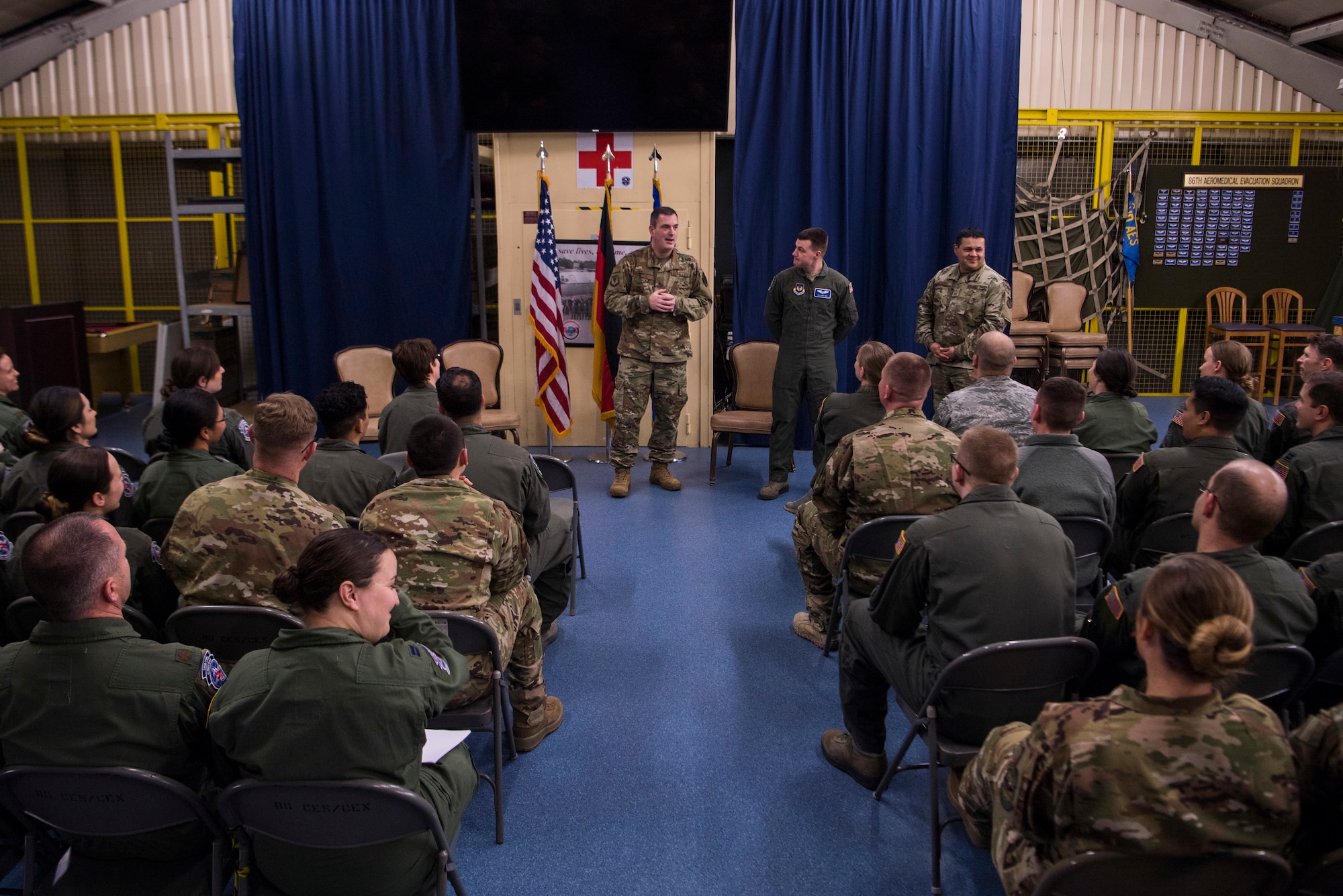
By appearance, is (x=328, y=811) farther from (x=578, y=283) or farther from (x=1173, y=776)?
(x=578, y=283)

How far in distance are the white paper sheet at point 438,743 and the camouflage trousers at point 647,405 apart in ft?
12.5

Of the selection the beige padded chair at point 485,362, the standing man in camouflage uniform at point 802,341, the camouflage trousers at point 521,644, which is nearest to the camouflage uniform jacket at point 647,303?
the standing man in camouflage uniform at point 802,341

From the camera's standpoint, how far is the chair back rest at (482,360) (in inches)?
257

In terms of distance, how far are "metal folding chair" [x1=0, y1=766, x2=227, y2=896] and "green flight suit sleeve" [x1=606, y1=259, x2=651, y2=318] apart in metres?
4.55

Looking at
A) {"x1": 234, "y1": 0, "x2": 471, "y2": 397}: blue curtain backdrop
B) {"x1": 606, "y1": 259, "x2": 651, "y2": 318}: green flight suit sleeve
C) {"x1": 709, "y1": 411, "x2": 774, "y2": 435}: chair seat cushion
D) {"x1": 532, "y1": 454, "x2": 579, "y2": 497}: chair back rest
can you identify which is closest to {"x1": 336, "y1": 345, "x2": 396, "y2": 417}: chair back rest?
{"x1": 234, "y1": 0, "x2": 471, "y2": 397}: blue curtain backdrop

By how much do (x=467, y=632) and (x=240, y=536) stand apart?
648 millimetres

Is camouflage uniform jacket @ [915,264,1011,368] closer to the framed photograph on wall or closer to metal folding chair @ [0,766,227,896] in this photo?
the framed photograph on wall

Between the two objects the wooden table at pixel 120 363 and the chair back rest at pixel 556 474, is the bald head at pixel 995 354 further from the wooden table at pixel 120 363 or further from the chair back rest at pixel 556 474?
the wooden table at pixel 120 363

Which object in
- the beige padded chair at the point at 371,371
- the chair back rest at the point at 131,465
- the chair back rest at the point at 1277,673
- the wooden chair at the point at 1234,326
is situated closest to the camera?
the chair back rest at the point at 1277,673

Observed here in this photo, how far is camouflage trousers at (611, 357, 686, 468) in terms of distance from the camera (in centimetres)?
614

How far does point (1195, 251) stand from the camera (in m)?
9.21

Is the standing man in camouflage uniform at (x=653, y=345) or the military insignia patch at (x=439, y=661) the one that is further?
the standing man in camouflage uniform at (x=653, y=345)

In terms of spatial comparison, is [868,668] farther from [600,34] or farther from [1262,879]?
[600,34]

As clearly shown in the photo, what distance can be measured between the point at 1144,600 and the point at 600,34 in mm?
6044
